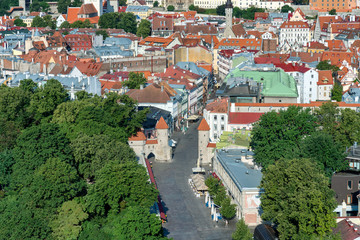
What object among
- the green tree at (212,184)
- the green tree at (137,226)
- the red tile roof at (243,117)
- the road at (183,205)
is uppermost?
the red tile roof at (243,117)

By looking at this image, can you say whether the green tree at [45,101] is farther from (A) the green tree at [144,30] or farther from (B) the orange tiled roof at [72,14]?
(B) the orange tiled roof at [72,14]

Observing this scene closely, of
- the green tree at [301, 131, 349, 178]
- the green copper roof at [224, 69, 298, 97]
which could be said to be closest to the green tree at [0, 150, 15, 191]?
the green tree at [301, 131, 349, 178]

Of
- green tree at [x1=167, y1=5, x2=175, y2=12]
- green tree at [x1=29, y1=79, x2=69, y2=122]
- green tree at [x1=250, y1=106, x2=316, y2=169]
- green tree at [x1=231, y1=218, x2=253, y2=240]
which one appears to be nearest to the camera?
green tree at [x1=231, y1=218, x2=253, y2=240]

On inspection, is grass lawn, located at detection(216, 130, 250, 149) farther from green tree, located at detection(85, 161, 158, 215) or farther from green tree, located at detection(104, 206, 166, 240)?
green tree, located at detection(104, 206, 166, 240)

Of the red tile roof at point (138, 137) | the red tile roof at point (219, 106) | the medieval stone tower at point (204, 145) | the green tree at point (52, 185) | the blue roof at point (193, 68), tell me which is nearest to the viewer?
the green tree at point (52, 185)

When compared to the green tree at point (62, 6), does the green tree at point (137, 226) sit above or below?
below

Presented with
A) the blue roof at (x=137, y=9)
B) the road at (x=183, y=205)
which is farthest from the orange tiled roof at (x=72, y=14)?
the road at (x=183, y=205)

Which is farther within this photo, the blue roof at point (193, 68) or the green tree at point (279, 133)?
the blue roof at point (193, 68)
